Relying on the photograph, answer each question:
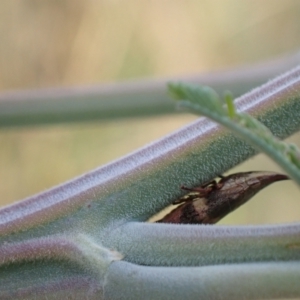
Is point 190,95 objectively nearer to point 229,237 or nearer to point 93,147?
point 229,237

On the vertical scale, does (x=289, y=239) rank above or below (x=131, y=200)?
below

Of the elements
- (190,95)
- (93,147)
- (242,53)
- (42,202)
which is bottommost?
(190,95)

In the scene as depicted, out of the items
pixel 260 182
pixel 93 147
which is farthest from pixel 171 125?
pixel 260 182

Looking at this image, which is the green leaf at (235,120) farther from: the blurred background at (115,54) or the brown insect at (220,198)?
the blurred background at (115,54)

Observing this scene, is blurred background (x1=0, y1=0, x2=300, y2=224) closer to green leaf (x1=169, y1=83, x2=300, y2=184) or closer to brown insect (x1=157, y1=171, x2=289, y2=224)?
brown insect (x1=157, y1=171, x2=289, y2=224)

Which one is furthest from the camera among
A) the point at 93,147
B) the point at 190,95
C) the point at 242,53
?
the point at 242,53

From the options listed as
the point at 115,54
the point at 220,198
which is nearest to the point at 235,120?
the point at 220,198

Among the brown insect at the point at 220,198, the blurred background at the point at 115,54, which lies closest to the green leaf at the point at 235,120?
the brown insect at the point at 220,198
